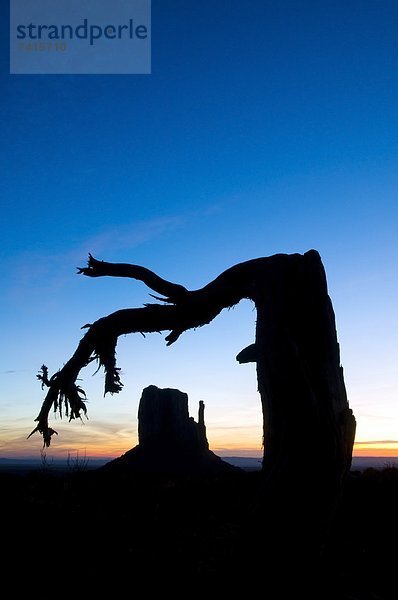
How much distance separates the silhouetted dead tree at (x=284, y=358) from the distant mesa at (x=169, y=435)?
241ft

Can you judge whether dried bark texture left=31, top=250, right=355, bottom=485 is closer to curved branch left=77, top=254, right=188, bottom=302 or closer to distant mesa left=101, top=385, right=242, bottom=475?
curved branch left=77, top=254, right=188, bottom=302

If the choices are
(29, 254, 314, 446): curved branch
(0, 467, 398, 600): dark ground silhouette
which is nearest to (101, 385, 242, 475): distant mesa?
(0, 467, 398, 600): dark ground silhouette

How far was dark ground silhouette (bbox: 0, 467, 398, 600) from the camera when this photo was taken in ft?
20.2

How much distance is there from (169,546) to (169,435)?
83.8m

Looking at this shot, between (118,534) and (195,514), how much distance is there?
9.84 ft

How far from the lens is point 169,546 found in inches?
324

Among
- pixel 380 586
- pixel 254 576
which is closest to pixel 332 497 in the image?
pixel 254 576

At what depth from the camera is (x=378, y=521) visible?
1102cm

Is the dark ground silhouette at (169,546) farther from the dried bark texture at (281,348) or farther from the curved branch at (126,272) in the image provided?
the curved branch at (126,272)

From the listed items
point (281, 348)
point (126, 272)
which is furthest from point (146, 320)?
point (281, 348)

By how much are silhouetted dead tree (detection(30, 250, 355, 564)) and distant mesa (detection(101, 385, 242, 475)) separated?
73318mm

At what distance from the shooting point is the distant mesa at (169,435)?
80.8m

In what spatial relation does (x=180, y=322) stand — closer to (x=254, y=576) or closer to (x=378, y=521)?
(x=254, y=576)

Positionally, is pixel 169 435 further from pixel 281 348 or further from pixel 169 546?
pixel 281 348
